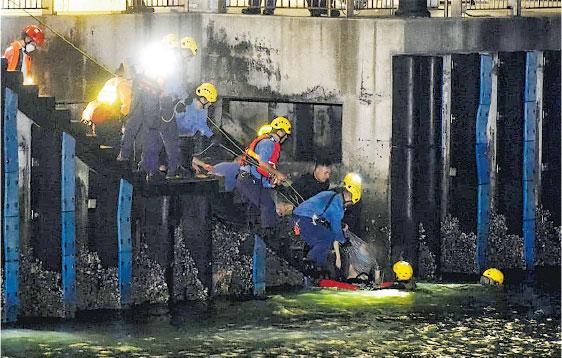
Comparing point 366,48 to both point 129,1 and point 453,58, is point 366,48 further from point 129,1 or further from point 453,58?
point 129,1

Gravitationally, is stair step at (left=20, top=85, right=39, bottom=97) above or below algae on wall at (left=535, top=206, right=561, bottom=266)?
above

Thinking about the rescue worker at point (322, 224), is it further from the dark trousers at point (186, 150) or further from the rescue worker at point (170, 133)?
the rescue worker at point (170, 133)

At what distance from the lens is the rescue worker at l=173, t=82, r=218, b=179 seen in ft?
117

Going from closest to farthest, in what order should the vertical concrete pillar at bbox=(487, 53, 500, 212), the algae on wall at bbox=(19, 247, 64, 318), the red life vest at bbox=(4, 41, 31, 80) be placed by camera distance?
the algae on wall at bbox=(19, 247, 64, 318) < the red life vest at bbox=(4, 41, 31, 80) < the vertical concrete pillar at bbox=(487, 53, 500, 212)

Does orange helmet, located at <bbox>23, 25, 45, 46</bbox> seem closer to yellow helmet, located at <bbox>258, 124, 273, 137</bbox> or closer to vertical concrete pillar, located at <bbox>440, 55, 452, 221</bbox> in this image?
yellow helmet, located at <bbox>258, 124, 273, 137</bbox>

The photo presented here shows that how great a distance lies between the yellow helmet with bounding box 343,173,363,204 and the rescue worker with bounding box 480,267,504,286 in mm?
2645

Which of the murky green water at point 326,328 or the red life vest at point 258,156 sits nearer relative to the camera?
the murky green water at point 326,328

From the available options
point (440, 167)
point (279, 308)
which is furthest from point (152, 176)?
point (440, 167)

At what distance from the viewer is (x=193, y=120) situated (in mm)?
36031

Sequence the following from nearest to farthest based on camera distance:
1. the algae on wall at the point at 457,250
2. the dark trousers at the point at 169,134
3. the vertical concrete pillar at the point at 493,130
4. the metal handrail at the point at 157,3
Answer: the dark trousers at the point at 169,134, the algae on wall at the point at 457,250, the vertical concrete pillar at the point at 493,130, the metal handrail at the point at 157,3

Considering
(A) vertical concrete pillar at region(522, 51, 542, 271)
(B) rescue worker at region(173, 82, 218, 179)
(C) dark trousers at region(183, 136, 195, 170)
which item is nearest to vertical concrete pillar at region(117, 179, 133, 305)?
(C) dark trousers at region(183, 136, 195, 170)

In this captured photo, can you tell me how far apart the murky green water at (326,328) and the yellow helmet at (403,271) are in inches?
20.9

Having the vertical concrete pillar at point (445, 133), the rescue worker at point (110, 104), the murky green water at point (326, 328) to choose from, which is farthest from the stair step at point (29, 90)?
the vertical concrete pillar at point (445, 133)

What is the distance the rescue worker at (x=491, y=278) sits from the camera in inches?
1457
